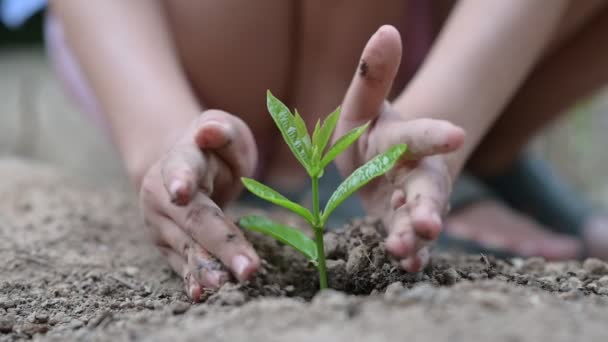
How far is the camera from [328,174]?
1861 millimetres

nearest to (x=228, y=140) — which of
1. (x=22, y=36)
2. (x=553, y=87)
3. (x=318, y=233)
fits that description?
(x=318, y=233)

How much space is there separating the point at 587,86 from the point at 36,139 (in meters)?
2.23

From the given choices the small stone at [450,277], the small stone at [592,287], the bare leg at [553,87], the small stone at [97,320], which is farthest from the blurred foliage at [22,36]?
the small stone at [592,287]

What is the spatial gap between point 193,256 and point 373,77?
0.37 m

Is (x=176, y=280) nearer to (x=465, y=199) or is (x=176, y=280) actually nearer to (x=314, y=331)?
(x=314, y=331)

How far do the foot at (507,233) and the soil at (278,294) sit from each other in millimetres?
595

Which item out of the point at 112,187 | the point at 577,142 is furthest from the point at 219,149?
the point at 577,142

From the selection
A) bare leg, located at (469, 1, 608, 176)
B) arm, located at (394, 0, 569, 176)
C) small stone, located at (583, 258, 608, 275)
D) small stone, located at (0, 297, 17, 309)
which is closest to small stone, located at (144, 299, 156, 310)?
small stone, located at (0, 297, 17, 309)

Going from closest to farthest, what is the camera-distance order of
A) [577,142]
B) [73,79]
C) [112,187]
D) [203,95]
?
[203,95] < [73,79] < [112,187] < [577,142]

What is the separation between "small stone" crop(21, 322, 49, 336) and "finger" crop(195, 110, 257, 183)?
0.32 meters

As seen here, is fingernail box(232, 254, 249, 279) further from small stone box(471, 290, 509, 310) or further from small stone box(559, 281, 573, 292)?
small stone box(559, 281, 573, 292)

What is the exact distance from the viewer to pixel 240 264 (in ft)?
2.97

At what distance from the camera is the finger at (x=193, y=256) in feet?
3.10

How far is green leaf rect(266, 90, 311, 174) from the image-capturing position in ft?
2.97
